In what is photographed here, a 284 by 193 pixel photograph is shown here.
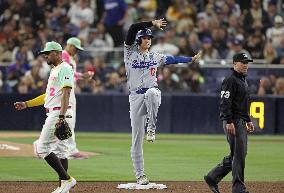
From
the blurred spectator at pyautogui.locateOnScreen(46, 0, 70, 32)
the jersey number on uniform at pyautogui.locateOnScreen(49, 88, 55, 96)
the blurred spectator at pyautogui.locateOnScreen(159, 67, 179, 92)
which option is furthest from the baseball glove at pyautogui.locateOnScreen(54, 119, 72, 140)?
the blurred spectator at pyautogui.locateOnScreen(46, 0, 70, 32)

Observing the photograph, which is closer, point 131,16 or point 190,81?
point 190,81

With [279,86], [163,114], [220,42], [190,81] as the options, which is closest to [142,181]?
[163,114]

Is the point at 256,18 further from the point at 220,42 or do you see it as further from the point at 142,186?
the point at 142,186

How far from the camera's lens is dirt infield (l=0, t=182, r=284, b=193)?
1255 cm

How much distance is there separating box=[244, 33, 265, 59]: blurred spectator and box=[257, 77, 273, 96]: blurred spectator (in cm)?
101

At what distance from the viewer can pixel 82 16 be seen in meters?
27.0

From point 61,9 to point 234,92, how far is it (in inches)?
666

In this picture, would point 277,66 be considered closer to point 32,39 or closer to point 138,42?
point 32,39

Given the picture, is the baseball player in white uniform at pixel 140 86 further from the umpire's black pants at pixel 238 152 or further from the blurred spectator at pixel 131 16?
the blurred spectator at pixel 131 16

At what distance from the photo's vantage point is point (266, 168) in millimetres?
16234

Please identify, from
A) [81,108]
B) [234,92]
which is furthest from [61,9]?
[234,92]

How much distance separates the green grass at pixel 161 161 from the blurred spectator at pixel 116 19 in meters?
4.38

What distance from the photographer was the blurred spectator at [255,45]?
25.6 m

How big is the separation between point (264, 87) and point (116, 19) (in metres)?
5.22
